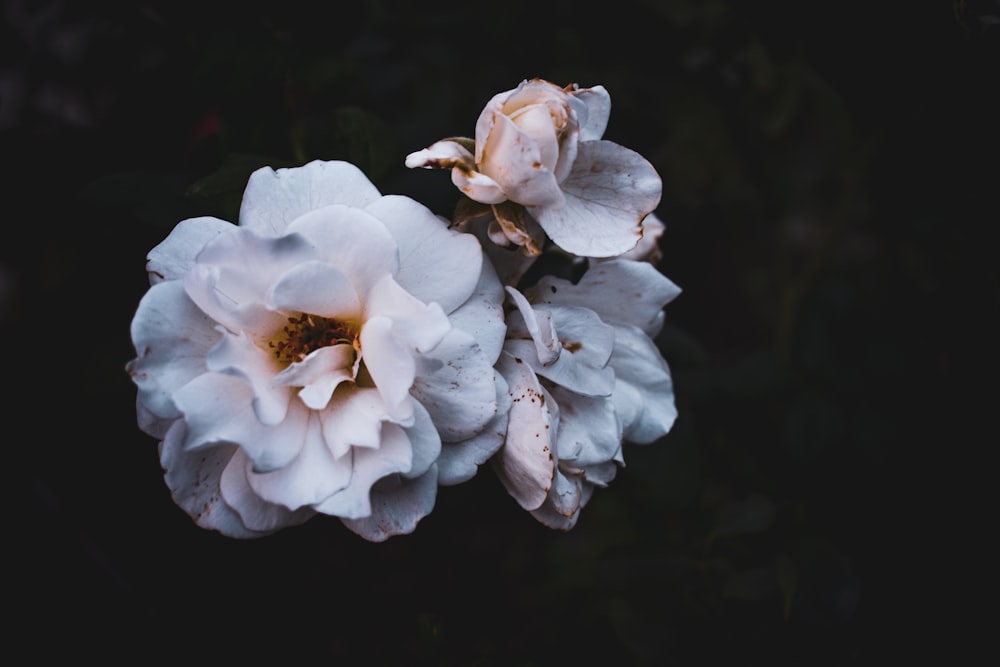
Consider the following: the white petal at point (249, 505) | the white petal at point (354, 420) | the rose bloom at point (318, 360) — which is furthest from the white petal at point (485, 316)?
the white petal at point (249, 505)

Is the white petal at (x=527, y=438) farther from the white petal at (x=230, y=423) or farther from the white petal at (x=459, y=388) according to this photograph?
the white petal at (x=230, y=423)

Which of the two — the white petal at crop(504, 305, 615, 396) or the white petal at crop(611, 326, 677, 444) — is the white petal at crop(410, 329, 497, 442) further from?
the white petal at crop(611, 326, 677, 444)

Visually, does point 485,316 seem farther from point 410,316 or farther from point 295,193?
point 295,193

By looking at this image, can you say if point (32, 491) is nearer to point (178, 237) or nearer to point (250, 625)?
point (250, 625)

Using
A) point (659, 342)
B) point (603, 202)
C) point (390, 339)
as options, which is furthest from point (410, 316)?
point (659, 342)

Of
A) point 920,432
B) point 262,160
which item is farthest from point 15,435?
point 920,432
